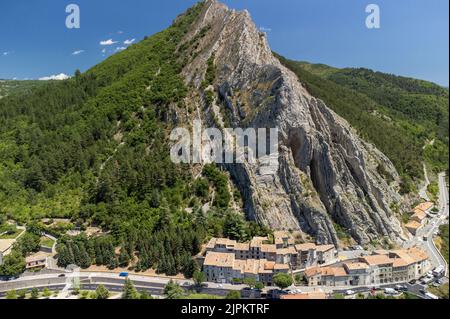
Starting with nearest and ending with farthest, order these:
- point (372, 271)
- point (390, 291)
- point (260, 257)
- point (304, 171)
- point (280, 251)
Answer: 1. point (390, 291)
2. point (372, 271)
3. point (280, 251)
4. point (260, 257)
5. point (304, 171)

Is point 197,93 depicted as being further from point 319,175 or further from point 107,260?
point 107,260

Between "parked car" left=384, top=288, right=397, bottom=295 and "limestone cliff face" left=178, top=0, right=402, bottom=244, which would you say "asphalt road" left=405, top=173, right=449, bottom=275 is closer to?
"limestone cliff face" left=178, top=0, right=402, bottom=244

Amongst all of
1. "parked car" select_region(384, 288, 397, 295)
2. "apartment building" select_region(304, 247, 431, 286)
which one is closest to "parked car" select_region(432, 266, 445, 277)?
"apartment building" select_region(304, 247, 431, 286)

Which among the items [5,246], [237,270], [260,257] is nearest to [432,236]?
[260,257]

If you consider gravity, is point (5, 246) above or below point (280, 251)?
above
